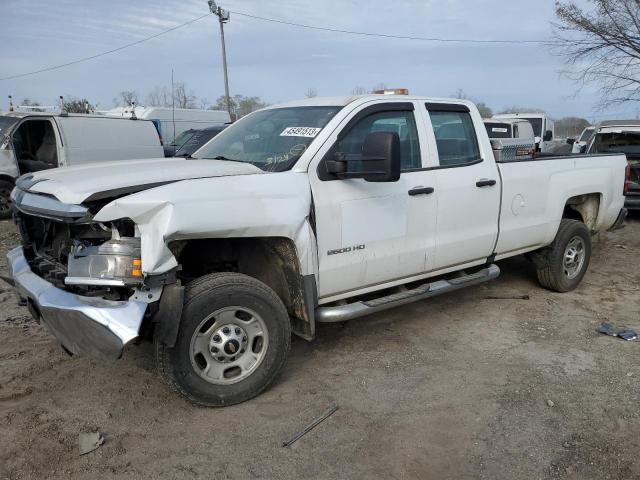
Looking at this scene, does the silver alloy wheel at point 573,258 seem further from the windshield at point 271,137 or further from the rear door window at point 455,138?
the windshield at point 271,137

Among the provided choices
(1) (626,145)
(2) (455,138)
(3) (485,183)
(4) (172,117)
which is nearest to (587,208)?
(3) (485,183)

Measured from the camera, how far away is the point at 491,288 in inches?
241

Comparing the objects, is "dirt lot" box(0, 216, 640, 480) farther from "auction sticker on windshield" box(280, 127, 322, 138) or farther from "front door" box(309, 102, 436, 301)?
"auction sticker on windshield" box(280, 127, 322, 138)

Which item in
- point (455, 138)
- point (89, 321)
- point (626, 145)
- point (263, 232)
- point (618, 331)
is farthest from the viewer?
point (626, 145)

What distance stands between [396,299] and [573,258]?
9.49 ft

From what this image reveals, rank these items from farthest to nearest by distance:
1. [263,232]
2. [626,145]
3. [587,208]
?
[626,145], [587,208], [263,232]

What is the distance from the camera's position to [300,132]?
3896mm

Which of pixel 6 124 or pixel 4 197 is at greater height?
Result: pixel 6 124

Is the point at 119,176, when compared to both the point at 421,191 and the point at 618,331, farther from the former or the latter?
the point at 618,331

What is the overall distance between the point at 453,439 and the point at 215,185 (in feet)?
6.68

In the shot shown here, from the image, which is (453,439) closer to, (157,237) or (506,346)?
(506,346)

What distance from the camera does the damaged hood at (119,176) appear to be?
9.75 ft

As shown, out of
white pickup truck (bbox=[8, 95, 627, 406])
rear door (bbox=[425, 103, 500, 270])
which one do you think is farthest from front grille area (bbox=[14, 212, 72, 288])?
rear door (bbox=[425, 103, 500, 270])

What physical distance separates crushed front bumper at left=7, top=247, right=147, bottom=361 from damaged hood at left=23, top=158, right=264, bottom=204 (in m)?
0.56
